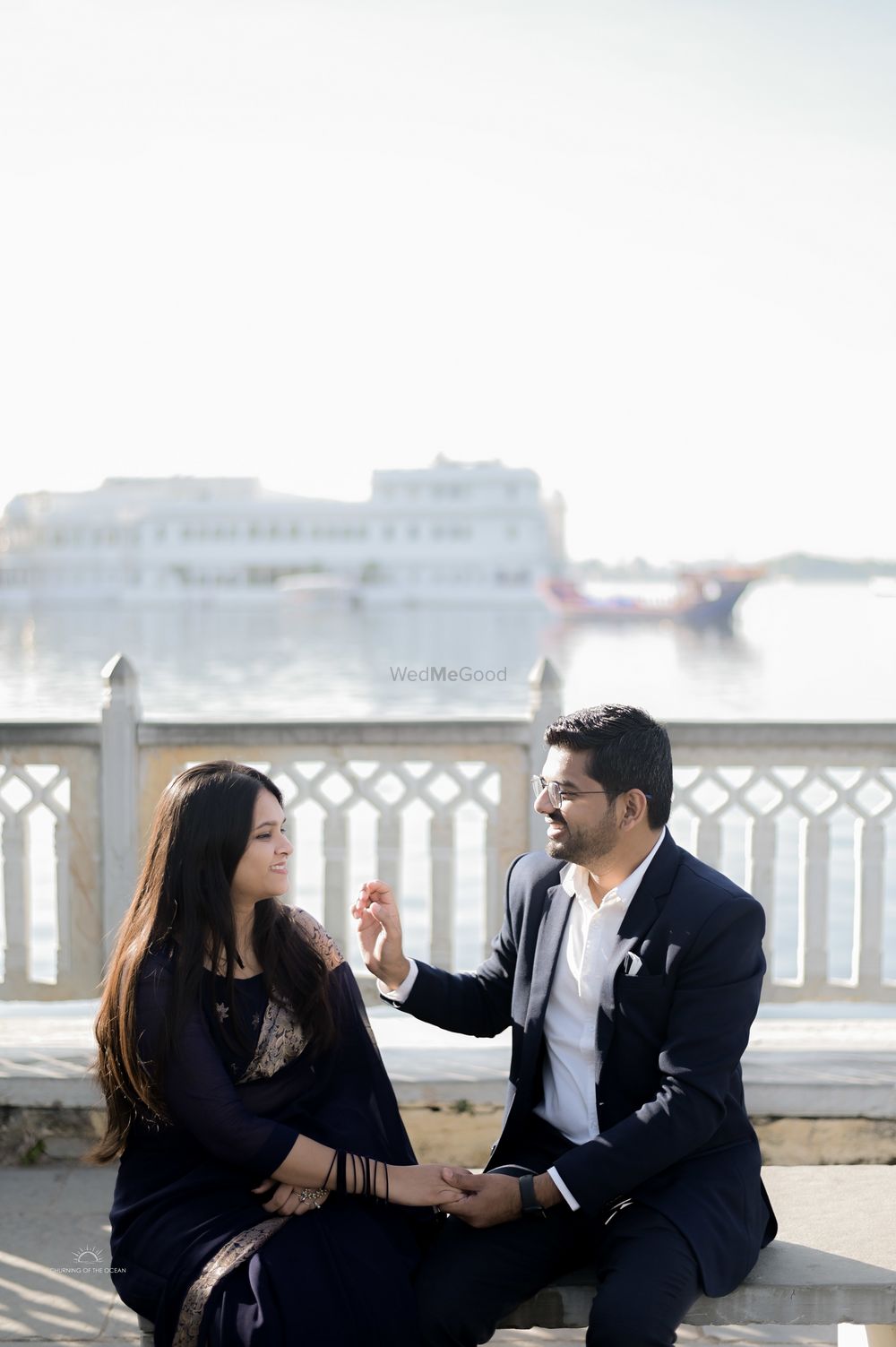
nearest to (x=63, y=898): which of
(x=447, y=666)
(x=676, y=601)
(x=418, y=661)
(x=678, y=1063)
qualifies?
(x=678, y=1063)

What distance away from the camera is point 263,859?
2.17m

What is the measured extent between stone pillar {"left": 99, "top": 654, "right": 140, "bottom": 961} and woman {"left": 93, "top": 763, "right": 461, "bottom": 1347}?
2.77 m

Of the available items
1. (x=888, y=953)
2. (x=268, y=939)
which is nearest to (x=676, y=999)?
(x=268, y=939)

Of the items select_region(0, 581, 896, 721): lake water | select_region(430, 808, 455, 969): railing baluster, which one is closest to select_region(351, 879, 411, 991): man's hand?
Result: select_region(430, 808, 455, 969): railing baluster

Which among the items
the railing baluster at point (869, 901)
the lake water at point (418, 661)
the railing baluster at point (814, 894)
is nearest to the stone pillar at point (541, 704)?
the railing baluster at point (814, 894)

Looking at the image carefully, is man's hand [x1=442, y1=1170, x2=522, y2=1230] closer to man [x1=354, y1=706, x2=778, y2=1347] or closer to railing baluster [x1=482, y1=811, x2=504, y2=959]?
man [x1=354, y1=706, x2=778, y2=1347]

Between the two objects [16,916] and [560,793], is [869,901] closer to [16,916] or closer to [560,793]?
[560,793]

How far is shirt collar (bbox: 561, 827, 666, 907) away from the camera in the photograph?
2.23 meters

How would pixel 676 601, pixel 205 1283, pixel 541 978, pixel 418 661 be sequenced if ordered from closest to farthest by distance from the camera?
pixel 205 1283 < pixel 541 978 < pixel 418 661 < pixel 676 601

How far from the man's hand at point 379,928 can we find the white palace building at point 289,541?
52984 mm

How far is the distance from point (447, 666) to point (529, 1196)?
25.1 meters

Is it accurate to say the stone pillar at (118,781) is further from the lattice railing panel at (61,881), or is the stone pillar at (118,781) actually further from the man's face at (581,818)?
the man's face at (581,818)

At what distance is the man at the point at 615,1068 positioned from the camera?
79.6 inches

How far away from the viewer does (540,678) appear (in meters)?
4.86
